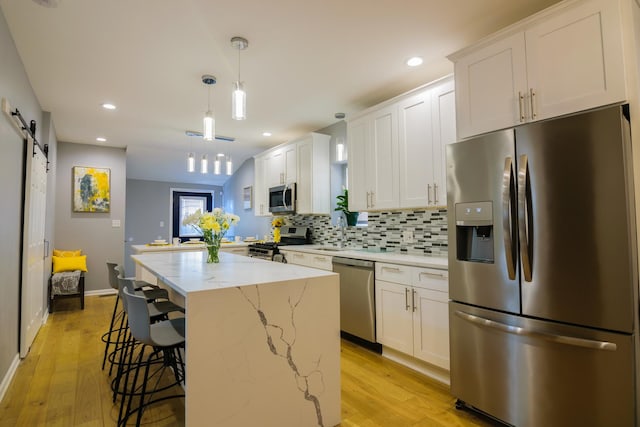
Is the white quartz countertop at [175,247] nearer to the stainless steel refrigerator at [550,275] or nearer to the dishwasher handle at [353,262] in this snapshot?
the dishwasher handle at [353,262]

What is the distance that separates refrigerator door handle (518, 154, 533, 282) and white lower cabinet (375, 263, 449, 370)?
69 cm

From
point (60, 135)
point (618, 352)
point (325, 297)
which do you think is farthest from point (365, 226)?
point (60, 135)

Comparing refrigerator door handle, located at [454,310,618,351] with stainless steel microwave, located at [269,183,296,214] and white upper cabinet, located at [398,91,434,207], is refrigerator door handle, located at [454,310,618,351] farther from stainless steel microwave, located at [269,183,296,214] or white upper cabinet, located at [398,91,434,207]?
stainless steel microwave, located at [269,183,296,214]

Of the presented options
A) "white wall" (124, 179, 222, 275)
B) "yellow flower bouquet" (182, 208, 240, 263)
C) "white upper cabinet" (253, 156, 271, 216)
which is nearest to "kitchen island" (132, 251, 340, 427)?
"yellow flower bouquet" (182, 208, 240, 263)

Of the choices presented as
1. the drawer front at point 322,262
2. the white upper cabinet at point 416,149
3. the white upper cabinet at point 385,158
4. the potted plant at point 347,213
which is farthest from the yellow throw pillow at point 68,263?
the white upper cabinet at point 416,149

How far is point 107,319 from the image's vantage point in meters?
4.21

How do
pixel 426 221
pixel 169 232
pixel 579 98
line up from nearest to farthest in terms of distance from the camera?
pixel 579 98 < pixel 426 221 < pixel 169 232

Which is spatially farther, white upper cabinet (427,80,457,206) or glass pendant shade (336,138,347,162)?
glass pendant shade (336,138,347,162)

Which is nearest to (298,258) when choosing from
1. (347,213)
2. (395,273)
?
(347,213)

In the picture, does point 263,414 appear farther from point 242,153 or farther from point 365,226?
point 242,153

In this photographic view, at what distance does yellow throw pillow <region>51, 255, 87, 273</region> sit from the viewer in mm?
4828

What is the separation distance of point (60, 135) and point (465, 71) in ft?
18.7

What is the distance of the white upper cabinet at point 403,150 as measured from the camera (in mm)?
2752

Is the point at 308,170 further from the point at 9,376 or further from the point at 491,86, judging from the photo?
the point at 9,376
